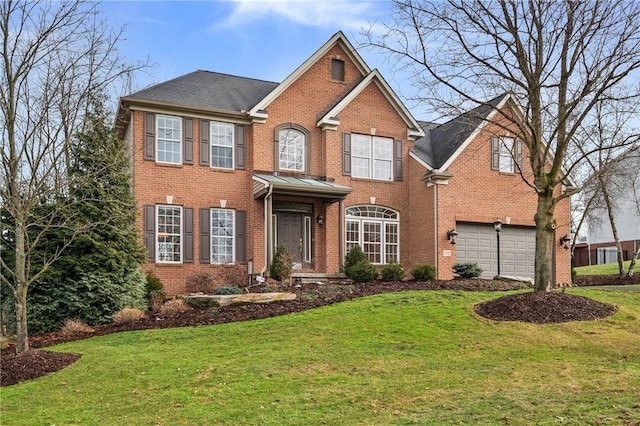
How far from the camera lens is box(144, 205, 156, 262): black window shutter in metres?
18.5

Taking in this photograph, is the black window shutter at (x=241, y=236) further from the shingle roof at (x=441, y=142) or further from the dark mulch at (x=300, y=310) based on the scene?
the shingle roof at (x=441, y=142)

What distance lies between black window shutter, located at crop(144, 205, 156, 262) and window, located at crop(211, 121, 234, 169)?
8.47ft

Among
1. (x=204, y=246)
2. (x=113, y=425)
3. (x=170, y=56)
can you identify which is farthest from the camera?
(x=204, y=246)

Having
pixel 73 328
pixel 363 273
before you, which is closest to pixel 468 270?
pixel 363 273

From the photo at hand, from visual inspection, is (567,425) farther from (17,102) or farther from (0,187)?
(17,102)

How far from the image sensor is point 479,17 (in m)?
12.6

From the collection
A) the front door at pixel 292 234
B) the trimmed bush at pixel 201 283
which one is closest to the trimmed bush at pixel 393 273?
the front door at pixel 292 234

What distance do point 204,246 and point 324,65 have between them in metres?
7.84

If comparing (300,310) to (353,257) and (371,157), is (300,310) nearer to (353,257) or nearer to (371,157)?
(353,257)

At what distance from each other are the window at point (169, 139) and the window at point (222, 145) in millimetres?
1125

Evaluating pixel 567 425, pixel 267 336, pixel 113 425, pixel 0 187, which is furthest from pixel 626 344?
pixel 0 187

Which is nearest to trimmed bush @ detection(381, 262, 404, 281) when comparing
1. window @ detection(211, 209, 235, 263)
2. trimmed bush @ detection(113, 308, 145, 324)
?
window @ detection(211, 209, 235, 263)

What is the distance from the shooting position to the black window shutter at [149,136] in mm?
18875

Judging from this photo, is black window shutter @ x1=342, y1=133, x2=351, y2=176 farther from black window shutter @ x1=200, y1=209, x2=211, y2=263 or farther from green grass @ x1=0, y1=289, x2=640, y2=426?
green grass @ x1=0, y1=289, x2=640, y2=426
